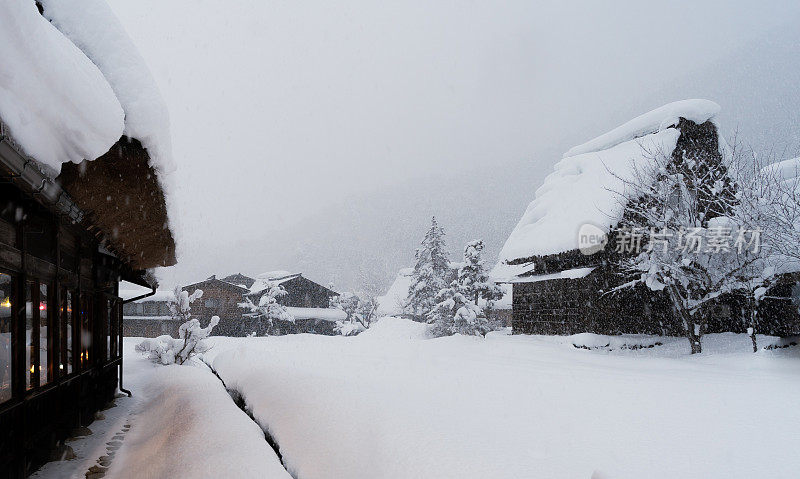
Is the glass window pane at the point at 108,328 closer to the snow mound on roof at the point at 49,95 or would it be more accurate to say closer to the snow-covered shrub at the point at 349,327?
A: the snow mound on roof at the point at 49,95

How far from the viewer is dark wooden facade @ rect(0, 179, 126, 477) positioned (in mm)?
4617

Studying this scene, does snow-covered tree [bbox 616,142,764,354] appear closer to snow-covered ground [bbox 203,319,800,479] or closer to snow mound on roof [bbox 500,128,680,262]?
snow mound on roof [bbox 500,128,680,262]

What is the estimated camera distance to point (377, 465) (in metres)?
3.97

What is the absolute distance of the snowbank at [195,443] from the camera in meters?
4.83

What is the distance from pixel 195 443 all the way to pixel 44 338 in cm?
211

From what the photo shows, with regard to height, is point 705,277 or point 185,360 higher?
point 705,277

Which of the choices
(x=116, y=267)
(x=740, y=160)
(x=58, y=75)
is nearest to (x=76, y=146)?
(x=58, y=75)

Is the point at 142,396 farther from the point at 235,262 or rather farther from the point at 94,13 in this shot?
the point at 235,262

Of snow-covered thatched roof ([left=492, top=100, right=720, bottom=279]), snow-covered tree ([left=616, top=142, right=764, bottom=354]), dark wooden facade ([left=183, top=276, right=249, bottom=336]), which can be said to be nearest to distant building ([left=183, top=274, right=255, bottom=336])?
dark wooden facade ([left=183, top=276, right=249, bottom=336])

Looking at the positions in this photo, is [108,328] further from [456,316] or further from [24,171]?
[456,316]

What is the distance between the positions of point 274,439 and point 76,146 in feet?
14.2

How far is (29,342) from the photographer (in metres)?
5.30

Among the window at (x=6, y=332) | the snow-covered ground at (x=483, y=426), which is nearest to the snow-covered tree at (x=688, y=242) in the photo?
the snow-covered ground at (x=483, y=426)

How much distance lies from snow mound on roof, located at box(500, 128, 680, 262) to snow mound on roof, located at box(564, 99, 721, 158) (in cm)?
38
